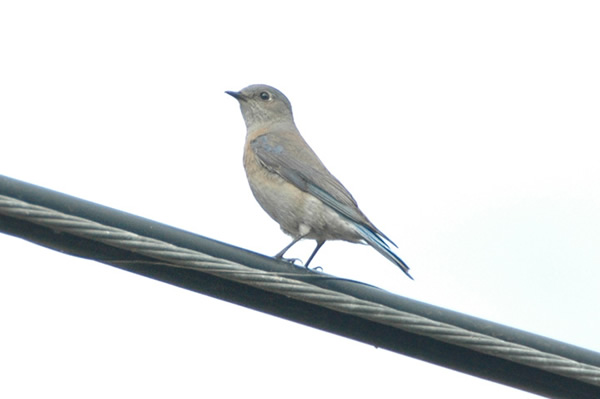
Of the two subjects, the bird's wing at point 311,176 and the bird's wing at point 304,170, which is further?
the bird's wing at point 304,170

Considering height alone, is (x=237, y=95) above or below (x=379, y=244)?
above

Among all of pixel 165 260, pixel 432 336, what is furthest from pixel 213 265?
pixel 432 336

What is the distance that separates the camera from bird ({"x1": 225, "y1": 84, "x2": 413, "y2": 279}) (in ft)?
28.6

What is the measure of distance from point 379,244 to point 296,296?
3018mm

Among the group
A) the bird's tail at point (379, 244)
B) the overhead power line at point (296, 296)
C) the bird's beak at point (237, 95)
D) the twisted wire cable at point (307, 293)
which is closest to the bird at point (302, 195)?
the bird's tail at point (379, 244)

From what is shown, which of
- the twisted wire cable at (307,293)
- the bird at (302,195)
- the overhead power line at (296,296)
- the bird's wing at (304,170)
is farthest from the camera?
the bird's wing at (304,170)

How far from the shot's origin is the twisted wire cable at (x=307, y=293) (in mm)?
4941

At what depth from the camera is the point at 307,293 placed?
527 centimetres

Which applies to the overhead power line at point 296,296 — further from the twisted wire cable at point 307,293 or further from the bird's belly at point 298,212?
the bird's belly at point 298,212

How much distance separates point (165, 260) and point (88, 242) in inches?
19.9

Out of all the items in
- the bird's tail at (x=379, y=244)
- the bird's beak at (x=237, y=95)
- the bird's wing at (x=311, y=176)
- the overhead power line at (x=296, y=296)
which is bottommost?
the overhead power line at (x=296, y=296)

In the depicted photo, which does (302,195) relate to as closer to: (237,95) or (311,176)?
(311,176)

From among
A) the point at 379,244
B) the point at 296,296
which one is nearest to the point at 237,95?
the point at 379,244

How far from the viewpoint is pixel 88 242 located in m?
5.43
